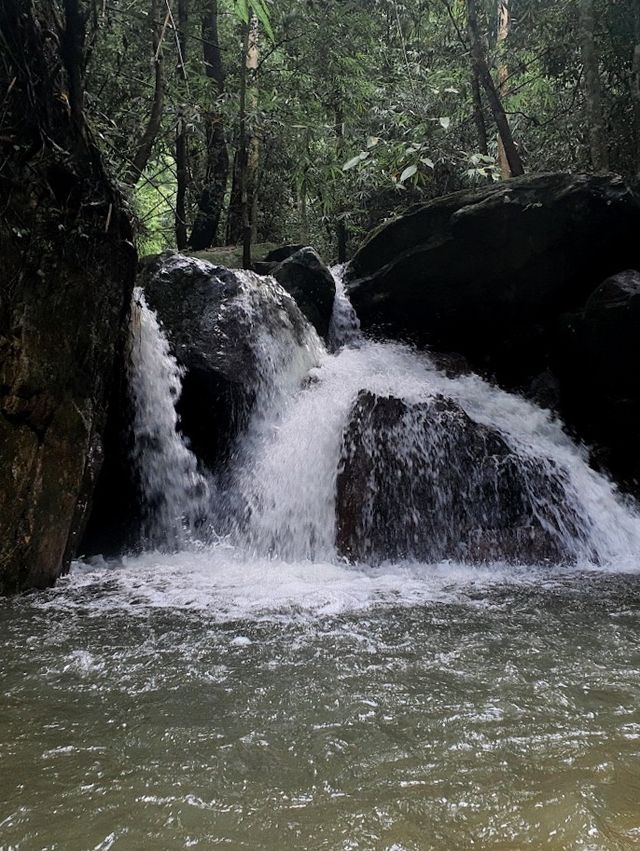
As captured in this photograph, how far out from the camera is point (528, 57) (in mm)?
10500

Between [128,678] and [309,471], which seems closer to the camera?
[128,678]

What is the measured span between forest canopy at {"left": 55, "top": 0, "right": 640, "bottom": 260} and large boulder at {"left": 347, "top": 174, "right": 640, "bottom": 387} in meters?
0.73

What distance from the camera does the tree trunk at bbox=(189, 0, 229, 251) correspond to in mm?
10562

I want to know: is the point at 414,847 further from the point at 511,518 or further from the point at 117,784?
the point at 511,518

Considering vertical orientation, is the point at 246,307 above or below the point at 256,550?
above

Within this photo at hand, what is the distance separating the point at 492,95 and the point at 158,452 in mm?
7592

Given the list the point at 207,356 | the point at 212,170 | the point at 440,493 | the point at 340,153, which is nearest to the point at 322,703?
the point at 440,493

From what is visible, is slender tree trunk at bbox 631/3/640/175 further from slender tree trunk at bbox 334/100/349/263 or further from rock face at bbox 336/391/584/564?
slender tree trunk at bbox 334/100/349/263

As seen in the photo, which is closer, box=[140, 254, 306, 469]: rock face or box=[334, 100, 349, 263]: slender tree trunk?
box=[140, 254, 306, 469]: rock face

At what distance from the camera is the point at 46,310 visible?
15.6ft

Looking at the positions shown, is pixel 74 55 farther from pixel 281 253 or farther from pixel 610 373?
pixel 610 373

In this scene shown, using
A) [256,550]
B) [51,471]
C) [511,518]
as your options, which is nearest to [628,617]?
[511,518]

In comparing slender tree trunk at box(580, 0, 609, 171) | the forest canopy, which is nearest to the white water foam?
the forest canopy

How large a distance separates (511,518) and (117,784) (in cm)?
497
